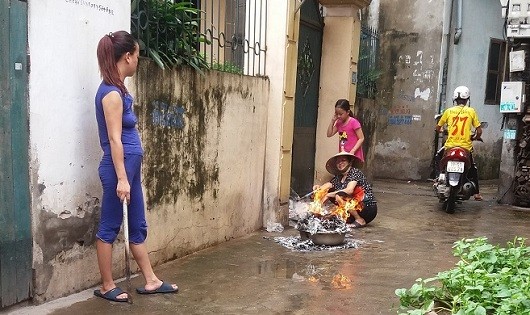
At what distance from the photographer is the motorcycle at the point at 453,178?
27.2 ft

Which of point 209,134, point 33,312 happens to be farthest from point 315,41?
point 33,312

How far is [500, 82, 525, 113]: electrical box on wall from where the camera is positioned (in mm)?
8859

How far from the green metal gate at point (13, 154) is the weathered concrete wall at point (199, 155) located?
3.66ft

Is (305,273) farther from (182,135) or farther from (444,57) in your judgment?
(444,57)

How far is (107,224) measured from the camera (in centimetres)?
395

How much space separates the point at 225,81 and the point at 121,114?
2121 mm

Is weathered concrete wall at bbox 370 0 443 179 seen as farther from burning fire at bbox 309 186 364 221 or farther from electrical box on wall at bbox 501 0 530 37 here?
burning fire at bbox 309 186 364 221

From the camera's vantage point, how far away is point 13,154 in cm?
352

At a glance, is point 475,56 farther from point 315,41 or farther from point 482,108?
point 315,41

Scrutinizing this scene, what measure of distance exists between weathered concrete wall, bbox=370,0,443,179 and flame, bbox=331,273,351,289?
8182mm

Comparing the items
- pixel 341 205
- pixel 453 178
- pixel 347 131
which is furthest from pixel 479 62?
pixel 341 205

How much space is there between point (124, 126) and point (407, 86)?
32.2ft

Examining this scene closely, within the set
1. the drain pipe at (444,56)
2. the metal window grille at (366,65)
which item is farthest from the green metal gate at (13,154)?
the drain pipe at (444,56)

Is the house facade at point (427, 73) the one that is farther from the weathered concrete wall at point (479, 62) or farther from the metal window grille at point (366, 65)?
the metal window grille at point (366, 65)
